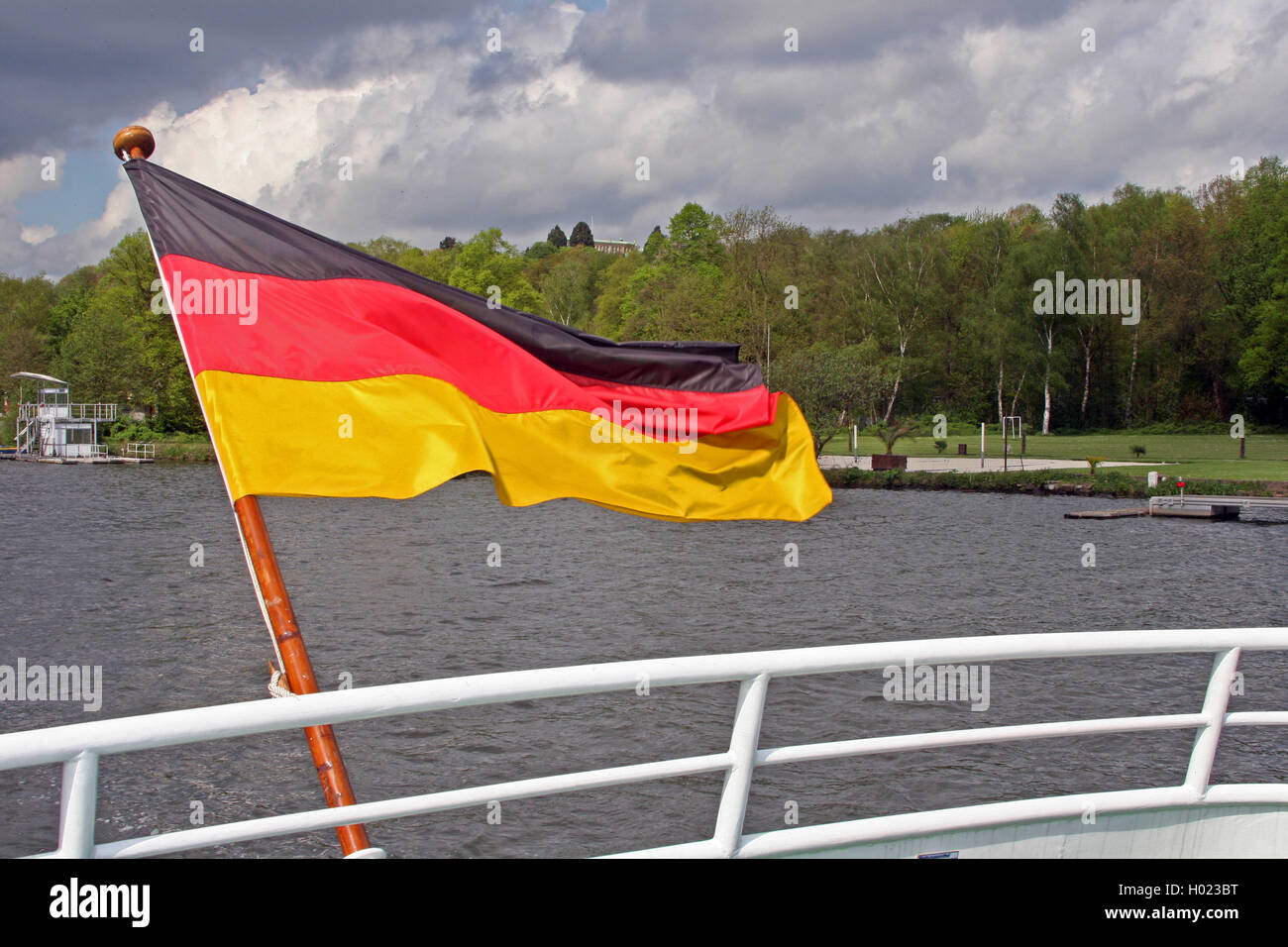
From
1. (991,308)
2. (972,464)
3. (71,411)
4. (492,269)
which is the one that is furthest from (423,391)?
(71,411)

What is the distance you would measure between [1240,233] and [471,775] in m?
95.5

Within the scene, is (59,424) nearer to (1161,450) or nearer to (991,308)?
(991,308)

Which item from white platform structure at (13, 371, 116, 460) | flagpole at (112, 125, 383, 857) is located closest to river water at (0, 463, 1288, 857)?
flagpole at (112, 125, 383, 857)

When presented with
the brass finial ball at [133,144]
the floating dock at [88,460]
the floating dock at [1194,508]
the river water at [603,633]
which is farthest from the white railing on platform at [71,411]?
the brass finial ball at [133,144]

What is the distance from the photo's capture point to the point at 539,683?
3957 millimetres

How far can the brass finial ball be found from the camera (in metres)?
6.07

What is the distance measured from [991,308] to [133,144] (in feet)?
320

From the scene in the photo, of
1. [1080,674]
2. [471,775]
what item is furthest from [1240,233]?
[471,775]

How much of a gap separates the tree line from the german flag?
74623mm

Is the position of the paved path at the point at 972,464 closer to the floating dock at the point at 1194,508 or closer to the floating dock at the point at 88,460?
the floating dock at the point at 1194,508

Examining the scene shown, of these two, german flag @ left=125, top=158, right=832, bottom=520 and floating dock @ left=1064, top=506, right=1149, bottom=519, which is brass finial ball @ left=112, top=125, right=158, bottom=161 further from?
floating dock @ left=1064, top=506, right=1149, bottom=519

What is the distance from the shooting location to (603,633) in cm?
3197

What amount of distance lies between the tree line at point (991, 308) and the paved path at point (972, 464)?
355 centimetres
